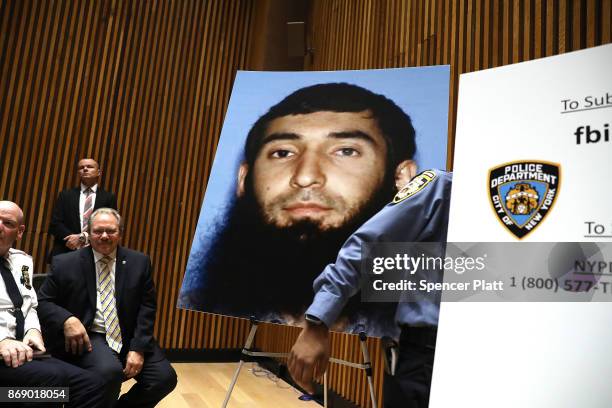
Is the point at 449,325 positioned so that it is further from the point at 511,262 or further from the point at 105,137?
the point at 105,137

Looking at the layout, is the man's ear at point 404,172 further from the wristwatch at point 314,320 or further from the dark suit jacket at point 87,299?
the dark suit jacket at point 87,299

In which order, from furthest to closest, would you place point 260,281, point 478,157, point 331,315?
point 260,281
point 331,315
point 478,157

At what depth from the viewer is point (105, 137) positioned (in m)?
5.33

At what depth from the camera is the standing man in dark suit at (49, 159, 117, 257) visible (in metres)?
4.48

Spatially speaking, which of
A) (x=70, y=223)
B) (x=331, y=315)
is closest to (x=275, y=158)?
(x=331, y=315)

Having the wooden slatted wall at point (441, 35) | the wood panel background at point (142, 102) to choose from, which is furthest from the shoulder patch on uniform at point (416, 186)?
the wood panel background at point (142, 102)

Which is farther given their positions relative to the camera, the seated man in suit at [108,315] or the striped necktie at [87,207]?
the striped necktie at [87,207]

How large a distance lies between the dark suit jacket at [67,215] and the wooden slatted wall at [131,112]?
509 millimetres

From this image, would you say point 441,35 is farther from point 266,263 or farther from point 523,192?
point 523,192

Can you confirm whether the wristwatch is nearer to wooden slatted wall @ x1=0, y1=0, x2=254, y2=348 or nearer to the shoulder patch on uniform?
the shoulder patch on uniform

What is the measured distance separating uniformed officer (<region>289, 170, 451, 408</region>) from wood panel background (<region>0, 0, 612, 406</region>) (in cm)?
270

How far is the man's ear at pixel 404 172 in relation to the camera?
7.02 ft

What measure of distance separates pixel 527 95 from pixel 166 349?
500 cm

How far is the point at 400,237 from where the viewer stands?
1789 mm
